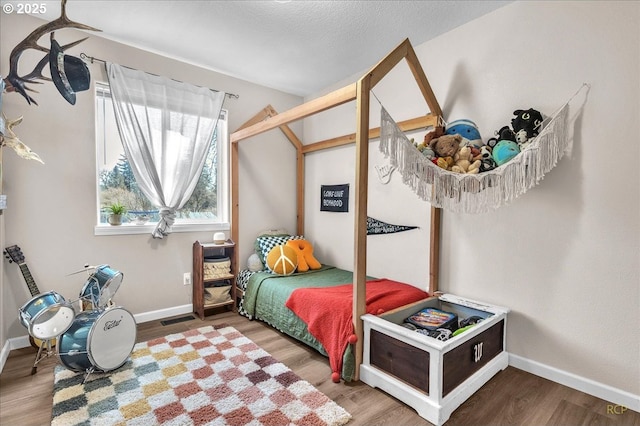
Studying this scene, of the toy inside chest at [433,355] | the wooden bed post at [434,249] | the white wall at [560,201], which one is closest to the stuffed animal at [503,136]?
the white wall at [560,201]

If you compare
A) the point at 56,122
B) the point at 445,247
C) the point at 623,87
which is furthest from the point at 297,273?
the point at 623,87

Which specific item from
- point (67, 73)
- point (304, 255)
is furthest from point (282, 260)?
point (67, 73)

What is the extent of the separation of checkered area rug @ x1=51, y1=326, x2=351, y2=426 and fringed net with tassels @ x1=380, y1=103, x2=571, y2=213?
149 centimetres

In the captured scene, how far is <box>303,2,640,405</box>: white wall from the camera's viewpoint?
1846mm

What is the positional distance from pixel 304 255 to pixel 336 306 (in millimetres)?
1279

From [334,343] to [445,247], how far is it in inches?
49.6

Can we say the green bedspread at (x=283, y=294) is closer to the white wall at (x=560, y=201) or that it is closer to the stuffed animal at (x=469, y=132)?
the white wall at (x=560, y=201)

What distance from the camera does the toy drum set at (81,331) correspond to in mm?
1902

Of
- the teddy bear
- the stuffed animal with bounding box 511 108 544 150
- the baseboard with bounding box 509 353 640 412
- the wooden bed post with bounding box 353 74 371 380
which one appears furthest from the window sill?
the baseboard with bounding box 509 353 640 412

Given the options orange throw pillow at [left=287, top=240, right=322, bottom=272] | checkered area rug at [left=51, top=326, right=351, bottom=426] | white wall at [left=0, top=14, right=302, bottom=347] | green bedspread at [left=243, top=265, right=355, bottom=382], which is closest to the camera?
checkered area rug at [left=51, top=326, right=351, bottom=426]

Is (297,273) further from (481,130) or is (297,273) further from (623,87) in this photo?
Answer: (623,87)

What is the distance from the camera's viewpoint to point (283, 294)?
9.16 ft

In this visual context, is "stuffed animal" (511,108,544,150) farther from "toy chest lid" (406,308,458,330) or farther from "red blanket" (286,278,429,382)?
"red blanket" (286,278,429,382)

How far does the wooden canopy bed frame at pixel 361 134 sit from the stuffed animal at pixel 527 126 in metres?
0.66
